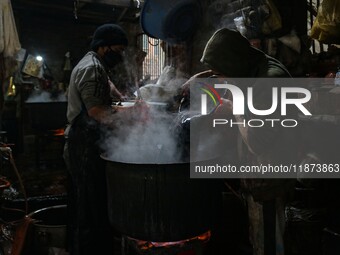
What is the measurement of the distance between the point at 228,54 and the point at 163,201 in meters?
1.52

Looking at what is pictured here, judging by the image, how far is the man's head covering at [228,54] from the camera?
3232 millimetres

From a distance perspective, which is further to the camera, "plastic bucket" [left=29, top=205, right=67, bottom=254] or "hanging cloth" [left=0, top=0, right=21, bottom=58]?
"hanging cloth" [left=0, top=0, right=21, bottom=58]

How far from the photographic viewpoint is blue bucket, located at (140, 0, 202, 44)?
520cm

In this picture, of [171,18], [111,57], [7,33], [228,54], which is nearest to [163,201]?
[228,54]

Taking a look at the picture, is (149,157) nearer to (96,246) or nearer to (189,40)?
(96,246)

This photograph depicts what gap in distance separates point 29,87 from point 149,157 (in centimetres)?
902

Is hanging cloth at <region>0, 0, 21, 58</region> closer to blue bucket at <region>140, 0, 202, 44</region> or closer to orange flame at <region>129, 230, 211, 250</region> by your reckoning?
blue bucket at <region>140, 0, 202, 44</region>

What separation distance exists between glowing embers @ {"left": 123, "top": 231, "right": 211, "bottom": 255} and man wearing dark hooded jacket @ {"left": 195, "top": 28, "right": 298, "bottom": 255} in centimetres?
61

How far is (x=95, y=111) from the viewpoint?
3.93 m

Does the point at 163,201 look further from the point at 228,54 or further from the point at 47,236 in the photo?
the point at 47,236

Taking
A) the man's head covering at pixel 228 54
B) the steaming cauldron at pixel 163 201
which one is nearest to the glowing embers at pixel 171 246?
the steaming cauldron at pixel 163 201

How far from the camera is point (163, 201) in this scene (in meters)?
3.17

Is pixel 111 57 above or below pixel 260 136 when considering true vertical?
above

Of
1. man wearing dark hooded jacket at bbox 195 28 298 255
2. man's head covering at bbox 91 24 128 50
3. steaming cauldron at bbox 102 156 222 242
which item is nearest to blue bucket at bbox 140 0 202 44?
man's head covering at bbox 91 24 128 50
